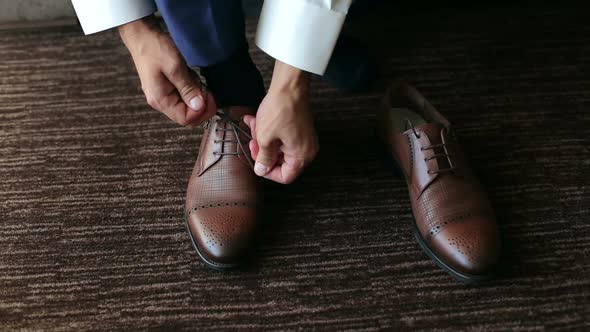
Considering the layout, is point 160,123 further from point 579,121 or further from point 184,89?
point 579,121

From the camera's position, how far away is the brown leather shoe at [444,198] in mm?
777

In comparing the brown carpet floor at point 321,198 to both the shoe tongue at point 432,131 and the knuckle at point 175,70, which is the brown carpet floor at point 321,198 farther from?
the knuckle at point 175,70

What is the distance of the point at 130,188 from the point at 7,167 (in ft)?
0.81

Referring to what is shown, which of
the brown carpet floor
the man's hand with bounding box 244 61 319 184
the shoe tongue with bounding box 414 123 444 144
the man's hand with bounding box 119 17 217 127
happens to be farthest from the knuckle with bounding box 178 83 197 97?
the shoe tongue with bounding box 414 123 444 144

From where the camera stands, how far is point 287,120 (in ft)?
2.30

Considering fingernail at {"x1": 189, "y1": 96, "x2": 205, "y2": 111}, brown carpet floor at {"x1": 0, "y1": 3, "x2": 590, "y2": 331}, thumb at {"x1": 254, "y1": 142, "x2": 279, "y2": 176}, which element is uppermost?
fingernail at {"x1": 189, "y1": 96, "x2": 205, "y2": 111}

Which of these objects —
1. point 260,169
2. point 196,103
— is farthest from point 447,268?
point 196,103

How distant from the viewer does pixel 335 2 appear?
0.65 metres

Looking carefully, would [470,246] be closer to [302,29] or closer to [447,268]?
[447,268]

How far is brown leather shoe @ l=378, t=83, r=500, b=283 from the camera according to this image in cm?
78

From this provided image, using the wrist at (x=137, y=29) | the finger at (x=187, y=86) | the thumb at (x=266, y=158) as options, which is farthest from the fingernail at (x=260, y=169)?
the wrist at (x=137, y=29)

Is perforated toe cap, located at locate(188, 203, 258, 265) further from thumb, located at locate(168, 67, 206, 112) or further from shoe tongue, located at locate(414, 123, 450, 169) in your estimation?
shoe tongue, located at locate(414, 123, 450, 169)

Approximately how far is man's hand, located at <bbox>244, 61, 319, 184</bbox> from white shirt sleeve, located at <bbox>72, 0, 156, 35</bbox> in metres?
0.20

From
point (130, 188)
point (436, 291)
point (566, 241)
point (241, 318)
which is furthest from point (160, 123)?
point (566, 241)
